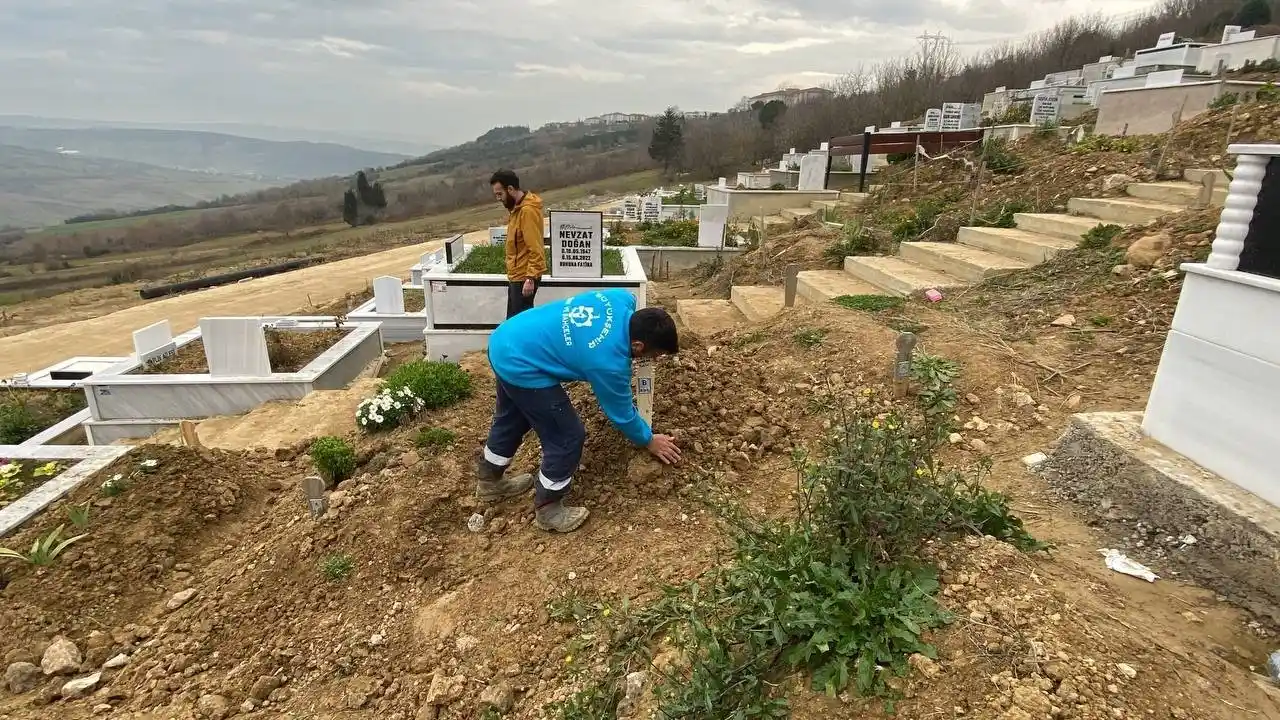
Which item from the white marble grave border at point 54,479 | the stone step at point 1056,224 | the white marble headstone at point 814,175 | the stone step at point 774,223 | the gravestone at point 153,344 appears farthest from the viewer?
the white marble headstone at point 814,175

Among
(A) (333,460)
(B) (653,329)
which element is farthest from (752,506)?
(A) (333,460)

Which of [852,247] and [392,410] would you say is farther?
[852,247]

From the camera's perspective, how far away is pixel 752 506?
11.6 feet

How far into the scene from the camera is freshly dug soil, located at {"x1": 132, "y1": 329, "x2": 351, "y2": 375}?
7.93 meters

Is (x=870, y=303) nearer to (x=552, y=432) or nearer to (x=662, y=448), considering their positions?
(x=662, y=448)

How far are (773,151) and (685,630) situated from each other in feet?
146

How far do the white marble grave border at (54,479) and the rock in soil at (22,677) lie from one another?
1.64 meters

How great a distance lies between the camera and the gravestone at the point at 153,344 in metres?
7.92

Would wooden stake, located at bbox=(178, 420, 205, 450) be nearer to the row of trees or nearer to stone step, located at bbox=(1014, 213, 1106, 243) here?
stone step, located at bbox=(1014, 213, 1106, 243)

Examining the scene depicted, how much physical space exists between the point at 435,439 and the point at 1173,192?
29.1 feet

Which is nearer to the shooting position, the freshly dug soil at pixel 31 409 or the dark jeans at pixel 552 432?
the dark jeans at pixel 552 432

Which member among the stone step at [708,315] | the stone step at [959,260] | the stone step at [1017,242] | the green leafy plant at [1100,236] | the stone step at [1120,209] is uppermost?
the stone step at [1120,209]

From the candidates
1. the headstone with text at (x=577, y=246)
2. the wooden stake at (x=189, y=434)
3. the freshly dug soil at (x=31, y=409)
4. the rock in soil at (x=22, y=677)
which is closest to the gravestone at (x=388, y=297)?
the headstone with text at (x=577, y=246)

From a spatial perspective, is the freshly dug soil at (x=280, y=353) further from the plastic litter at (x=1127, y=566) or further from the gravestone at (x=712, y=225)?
the plastic litter at (x=1127, y=566)
